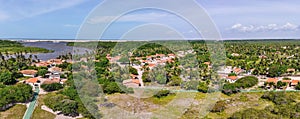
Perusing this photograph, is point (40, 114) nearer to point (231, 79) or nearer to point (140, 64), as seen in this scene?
point (231, 79)

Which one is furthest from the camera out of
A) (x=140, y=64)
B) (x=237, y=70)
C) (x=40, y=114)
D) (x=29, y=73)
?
(x=140, y=64)

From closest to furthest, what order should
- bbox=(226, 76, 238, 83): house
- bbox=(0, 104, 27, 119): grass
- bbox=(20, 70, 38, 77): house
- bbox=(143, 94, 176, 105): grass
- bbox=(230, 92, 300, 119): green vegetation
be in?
bbox=(230, 92, 300, 119): green vegetation
bbox=(0, 104, 27, 119): grass
bbox=(143, 94, 176, 105): grass
bbox=(226, 76, 238, 83): house
bbox=(20, 70, 38, 77): house

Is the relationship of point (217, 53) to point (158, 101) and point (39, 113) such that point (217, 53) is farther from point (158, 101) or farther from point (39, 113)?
point (39, 113)

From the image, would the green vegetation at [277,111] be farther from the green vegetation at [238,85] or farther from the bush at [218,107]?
the green vegetation at [238,85]

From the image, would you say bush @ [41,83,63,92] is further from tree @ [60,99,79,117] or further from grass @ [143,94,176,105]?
grass @ [143,94,176,105]

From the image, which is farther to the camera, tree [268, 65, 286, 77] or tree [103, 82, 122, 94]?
tree [268, 65, 286, 77]

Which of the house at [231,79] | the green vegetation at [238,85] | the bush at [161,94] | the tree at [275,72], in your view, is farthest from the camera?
the tree at [275,72]

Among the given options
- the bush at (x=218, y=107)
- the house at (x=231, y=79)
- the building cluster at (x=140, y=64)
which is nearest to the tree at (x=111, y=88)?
the building cluster at (x=140, y=64)

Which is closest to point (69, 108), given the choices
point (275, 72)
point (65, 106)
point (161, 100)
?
point (65, 106)

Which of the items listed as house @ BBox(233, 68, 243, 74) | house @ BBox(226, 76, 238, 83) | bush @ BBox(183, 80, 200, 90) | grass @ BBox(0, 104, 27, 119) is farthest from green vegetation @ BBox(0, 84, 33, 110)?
house @ BBox(233, 68, 243, 74)
